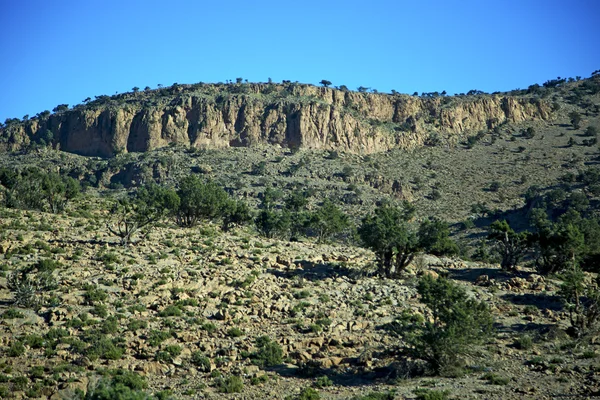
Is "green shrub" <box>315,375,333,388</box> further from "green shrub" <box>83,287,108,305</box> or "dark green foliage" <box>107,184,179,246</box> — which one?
"dark green foliage" <box>107,184,179,246</box>

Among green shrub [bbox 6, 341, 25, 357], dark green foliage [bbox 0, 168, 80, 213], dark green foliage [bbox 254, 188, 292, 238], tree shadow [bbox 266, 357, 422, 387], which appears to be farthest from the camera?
dark green foliage [bbox 254, 188, 292, 238]

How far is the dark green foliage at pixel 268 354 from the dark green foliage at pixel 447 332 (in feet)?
16.1

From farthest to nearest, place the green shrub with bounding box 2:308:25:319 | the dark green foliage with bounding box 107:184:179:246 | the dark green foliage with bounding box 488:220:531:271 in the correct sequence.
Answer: the dark green foliage with bounding box 107:184:179:246
the dark green foliage with bounding box 488:220:531:271
the green shrub with bounding box 2:308:25:319

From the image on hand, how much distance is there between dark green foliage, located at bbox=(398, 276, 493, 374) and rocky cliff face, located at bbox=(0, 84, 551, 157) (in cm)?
8229

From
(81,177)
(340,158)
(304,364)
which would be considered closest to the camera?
(304,364)

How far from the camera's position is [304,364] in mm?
22094

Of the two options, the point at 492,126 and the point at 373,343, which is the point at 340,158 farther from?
the point at 373,343

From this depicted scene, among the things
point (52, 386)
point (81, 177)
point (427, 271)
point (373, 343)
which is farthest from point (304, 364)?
point (81, 177)

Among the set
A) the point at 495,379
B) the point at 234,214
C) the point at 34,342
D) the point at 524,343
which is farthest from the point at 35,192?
the point at 495,379

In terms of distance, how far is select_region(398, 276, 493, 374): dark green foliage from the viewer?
21562mm

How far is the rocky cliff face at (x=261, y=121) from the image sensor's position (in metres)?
106

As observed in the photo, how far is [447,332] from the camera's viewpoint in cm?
2138

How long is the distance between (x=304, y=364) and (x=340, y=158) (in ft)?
264

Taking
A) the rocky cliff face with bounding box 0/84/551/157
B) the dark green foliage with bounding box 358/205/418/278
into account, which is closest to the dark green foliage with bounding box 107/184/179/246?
the dark green foliage with bounding box 358/205/418/278
